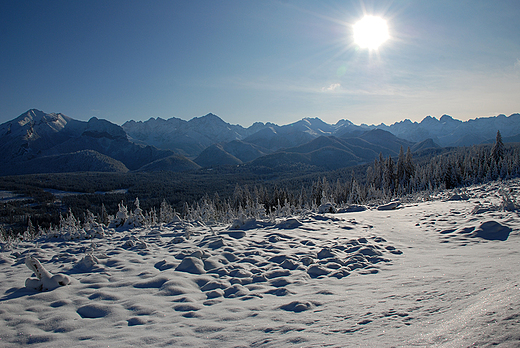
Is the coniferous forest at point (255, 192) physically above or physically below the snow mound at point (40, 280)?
below

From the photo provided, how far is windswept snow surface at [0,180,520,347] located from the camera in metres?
3.49

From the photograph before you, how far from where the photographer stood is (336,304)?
478 cm

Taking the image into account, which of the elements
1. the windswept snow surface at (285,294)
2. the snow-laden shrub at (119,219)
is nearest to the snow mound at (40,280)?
the windswept snow surface at (285,294)

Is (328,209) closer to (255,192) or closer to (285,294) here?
(285,294)

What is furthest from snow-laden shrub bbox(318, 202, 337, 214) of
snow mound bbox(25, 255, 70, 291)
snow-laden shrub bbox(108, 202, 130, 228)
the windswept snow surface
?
snow mound bbox(25, 255, 70, 291)

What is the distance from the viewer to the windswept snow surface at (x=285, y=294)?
3492 millimetres

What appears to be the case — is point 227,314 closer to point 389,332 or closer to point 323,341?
point 323,341

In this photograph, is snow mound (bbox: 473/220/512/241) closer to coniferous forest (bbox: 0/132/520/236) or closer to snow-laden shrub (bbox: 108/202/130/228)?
coniferous forest (bbox: 0/132/520/236)

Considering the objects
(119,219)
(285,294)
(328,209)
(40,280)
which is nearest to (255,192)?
(328,209)

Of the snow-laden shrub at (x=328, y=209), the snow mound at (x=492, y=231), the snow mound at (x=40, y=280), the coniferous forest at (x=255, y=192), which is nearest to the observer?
the snow mound at (x=40, y=280)

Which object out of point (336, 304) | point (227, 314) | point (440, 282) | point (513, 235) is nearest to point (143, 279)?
point (227, 314)

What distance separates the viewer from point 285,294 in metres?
5.59

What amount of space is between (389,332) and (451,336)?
30.2 inches

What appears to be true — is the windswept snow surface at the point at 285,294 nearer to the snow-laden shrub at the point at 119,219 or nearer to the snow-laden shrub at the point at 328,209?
the snow-laden shrub at the point at 119,219
